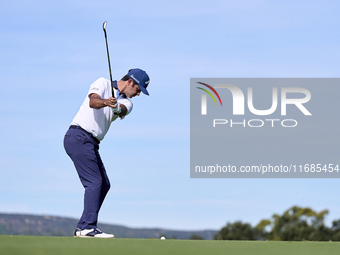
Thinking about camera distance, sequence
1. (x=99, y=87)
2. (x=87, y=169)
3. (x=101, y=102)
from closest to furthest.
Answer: (x=101, y=102), (x=99, y=87), (x=87, y=169)

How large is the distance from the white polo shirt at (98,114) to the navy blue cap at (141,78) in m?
0.36

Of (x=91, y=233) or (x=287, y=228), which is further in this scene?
(x=287, y=228)

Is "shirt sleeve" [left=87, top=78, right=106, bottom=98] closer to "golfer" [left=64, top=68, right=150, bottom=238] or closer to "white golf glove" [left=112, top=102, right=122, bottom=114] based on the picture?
"golfer" [left=64, top=68, right=150, bottom=238]

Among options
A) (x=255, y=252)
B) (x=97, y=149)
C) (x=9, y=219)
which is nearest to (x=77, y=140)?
(x=97, y=149)

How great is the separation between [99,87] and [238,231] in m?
106

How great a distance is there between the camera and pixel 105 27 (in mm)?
11352

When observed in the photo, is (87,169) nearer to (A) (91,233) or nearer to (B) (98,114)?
(B) (98,114)

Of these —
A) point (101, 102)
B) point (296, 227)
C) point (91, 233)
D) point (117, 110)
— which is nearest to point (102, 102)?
point (101, 102)

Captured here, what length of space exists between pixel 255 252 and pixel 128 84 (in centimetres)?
462

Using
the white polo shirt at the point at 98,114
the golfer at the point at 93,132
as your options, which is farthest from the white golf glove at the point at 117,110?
the white polo shirt at the point at 98,114

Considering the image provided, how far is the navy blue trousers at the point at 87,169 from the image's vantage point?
10.5 m

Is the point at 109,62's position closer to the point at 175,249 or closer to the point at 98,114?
the point at 98,114

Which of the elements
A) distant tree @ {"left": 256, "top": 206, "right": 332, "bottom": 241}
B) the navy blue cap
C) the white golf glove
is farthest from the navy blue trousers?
distant tree @ {"left": 256, "top": 206, "right": 332, "bottom": 241}

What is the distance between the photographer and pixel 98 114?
10750 millimetres
